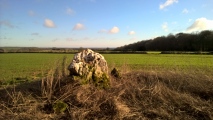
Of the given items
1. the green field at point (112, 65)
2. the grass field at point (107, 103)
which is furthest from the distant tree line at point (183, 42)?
the grass field at point (107, 103)

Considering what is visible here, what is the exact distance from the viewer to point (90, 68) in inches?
258

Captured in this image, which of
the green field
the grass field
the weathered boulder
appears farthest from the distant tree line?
the grass field

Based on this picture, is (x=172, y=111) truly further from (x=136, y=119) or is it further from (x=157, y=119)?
(x=136, y=119)

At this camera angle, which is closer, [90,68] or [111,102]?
[111,102]

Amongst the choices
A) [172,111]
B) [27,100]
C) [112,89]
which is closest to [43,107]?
[27,100]

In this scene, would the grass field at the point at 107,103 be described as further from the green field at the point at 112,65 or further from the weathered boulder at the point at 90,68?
the green field at the point at 112,65

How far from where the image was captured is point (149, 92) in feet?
19.5

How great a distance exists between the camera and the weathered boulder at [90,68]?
6.23 meters

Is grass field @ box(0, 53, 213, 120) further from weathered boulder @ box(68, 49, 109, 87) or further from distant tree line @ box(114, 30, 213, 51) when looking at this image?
distant tree line @ box(114, 30, 213, 51)

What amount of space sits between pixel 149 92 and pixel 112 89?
4.47 ft

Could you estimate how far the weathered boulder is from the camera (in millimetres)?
6233

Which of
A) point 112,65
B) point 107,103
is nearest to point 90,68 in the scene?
point 107,103

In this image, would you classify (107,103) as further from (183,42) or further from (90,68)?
(183,42)

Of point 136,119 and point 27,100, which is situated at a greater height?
point 27,100
